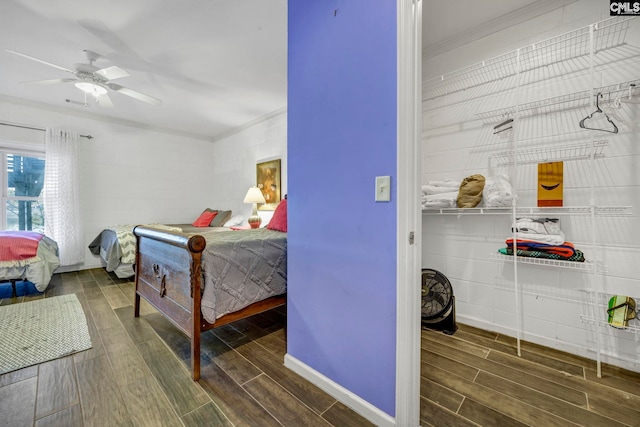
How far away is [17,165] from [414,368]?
566 centimetres

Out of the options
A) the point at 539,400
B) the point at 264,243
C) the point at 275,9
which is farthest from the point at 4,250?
the point at 539,400

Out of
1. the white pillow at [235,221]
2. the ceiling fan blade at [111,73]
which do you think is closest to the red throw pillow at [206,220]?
the white pillow at [235,221]

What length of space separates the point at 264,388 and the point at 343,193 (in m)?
1.19

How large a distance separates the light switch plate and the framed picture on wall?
3.05 meters

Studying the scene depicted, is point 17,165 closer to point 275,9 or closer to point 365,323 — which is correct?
point 275,9

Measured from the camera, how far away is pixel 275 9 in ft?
6.68

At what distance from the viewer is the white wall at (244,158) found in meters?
4.13

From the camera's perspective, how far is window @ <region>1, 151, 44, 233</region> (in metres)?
3.72

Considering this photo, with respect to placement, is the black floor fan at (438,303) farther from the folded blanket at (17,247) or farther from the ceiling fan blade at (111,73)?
the folded blanket at (17,247)

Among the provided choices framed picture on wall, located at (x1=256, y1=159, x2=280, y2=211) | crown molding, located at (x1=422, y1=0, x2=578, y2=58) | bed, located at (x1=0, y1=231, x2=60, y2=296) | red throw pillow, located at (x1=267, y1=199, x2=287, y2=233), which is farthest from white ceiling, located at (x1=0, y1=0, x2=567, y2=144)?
bed, located at (x1=0, y1=231, x2=60, y2=296)

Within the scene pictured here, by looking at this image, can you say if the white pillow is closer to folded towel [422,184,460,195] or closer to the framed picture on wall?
the framed picture on wall

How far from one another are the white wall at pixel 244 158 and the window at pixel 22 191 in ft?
8.37

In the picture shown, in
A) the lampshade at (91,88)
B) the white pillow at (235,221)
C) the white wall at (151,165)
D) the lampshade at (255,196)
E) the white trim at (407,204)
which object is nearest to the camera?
the white trim at (407,204)

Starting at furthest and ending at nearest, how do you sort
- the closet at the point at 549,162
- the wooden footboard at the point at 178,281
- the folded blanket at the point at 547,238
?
the folded blanket at the point at 547,238 → the closet at the point at 549,162 → the wooden footboard at the point at 178,281
